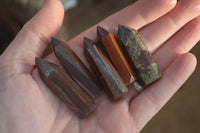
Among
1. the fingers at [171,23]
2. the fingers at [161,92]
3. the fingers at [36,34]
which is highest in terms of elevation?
the fingers at [36,34]

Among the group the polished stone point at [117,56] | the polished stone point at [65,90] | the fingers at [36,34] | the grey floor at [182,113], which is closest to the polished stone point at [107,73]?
the polished stone point at [117,56]

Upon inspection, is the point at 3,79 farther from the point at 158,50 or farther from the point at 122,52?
the point at 158,50

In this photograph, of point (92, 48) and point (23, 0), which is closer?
point (92, 48)

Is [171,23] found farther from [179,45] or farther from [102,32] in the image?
[102,32]

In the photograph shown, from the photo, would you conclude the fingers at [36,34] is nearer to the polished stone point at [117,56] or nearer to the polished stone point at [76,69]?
the polished stone point at [76,69]

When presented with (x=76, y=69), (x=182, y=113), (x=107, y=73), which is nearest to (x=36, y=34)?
(x=76, y=69)

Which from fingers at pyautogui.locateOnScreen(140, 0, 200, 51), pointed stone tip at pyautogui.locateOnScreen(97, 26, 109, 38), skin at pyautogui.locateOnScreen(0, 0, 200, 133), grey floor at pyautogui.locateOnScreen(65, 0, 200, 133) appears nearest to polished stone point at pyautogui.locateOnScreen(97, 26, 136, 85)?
pointed stone tip at pyautogui.locateOnScreen(97, 26, 109, 38)

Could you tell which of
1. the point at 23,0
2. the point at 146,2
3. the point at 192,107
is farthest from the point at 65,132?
the point at 23,0
